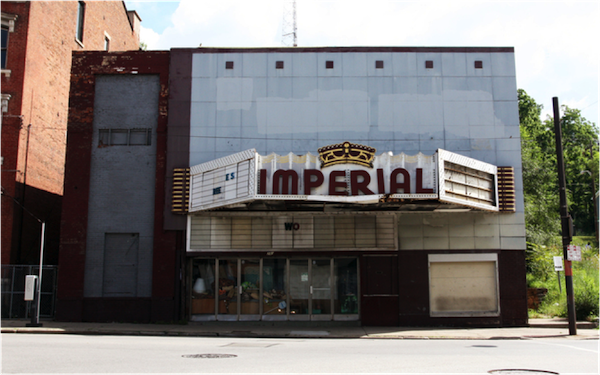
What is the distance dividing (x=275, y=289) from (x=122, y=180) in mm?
7760

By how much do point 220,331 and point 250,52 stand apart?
11.4 meters

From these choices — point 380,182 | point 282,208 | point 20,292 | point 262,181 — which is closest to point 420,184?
point 380,182

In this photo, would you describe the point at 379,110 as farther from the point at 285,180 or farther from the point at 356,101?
the point at 285,180

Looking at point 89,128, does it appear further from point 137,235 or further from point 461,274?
point 461,274

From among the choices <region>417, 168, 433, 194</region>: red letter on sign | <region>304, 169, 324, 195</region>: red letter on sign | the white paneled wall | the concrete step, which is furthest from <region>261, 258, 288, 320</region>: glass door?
the concrete step

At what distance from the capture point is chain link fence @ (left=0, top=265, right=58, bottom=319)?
21812mm

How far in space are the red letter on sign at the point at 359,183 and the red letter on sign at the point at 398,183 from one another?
751 millimetres

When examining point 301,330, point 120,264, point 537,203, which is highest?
point 537,203

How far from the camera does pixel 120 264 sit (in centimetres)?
2134

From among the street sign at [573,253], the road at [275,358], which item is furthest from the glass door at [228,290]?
the street sign at [573,253]

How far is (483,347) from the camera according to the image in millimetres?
14523

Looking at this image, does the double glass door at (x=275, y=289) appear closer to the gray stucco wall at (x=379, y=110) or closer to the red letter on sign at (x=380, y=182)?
the gray stucco wall at (x=379, y=110)

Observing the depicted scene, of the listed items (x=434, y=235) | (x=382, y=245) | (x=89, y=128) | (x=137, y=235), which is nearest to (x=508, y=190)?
→ (x=434, y=235)

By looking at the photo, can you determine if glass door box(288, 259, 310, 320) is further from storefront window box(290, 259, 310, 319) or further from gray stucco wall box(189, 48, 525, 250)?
gray stucco wall box(189, 48, 525, 250)
